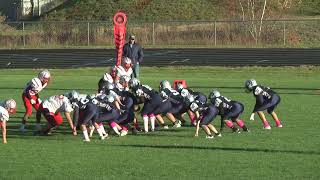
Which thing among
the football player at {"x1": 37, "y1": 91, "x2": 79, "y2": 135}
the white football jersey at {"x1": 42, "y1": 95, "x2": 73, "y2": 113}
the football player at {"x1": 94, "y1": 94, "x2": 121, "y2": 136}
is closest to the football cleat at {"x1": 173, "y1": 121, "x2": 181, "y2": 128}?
the football player at {"x1": 94, "y1": 94, "x2": 121, "y2": 136}

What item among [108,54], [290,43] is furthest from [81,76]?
[290,43]

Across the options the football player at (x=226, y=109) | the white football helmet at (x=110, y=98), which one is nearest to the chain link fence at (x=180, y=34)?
the football player at (x=226, y=109)

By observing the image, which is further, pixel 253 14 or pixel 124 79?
pixel 253 14

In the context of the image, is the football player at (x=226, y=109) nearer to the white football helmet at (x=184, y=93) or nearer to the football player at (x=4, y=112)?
the white football helmet at (x=184, y=93)

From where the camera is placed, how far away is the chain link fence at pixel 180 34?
51.2 meters

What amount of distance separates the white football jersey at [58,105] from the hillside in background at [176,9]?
44513 millimetres

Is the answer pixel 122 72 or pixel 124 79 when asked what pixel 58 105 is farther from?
pixel 122 72

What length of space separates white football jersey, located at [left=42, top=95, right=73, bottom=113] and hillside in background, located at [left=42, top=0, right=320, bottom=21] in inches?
1752

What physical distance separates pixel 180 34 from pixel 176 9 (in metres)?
11.5

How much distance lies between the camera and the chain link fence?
5116 cm

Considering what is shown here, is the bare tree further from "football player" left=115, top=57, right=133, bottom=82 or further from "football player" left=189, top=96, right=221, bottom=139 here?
"football player" left=189, top=96, right=221, bottom=139

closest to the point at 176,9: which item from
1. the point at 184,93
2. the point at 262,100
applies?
the point at 262,100

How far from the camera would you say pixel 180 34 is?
53.1 metres

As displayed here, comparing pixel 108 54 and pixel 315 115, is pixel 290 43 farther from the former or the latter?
pixel 315 115
